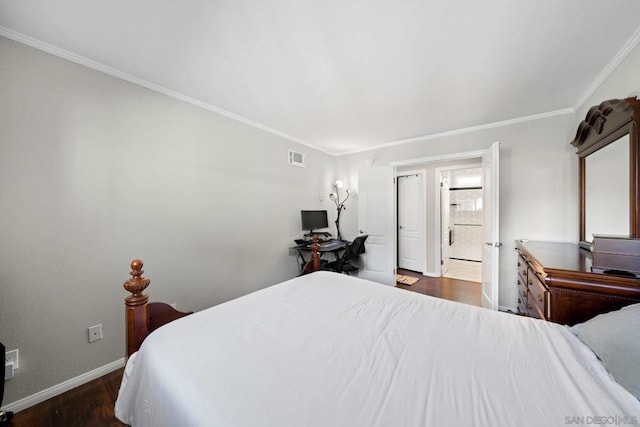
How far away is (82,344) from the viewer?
1686 mm

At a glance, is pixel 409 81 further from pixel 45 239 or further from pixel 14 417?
pixel 14 417

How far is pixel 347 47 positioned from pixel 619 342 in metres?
1.96

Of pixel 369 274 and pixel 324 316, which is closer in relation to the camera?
pixel 324 316

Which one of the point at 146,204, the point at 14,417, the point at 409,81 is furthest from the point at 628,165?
the point at 14,417

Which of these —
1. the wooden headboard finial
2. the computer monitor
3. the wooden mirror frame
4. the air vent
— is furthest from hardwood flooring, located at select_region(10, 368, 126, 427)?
the wooden mirror frame

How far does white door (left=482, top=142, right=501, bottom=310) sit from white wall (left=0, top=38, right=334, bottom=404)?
9.52 feet

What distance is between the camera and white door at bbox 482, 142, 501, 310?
240cm

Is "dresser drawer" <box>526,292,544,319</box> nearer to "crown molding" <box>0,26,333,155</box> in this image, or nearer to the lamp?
the lamp

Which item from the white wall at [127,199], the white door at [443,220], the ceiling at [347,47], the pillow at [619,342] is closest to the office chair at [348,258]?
the white wall at [127,199]

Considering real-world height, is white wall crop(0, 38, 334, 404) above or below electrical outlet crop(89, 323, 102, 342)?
above

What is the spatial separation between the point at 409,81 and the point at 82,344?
3.35 metres

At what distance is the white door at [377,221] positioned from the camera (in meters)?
3.63

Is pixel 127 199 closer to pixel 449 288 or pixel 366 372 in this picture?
pixel 366 372

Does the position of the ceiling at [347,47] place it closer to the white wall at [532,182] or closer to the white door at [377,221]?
the white wall at [532,182]
